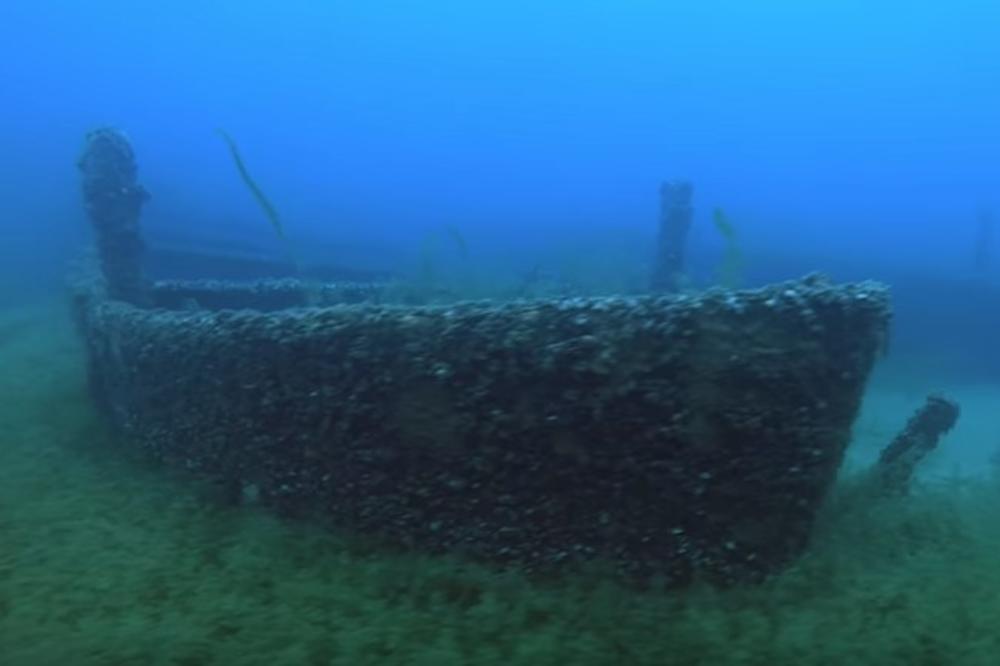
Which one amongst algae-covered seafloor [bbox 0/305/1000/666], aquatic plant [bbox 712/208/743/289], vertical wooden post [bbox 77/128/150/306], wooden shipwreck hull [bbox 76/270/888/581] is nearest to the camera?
algae-covered seafloor [bbox 0/305/1000/666]

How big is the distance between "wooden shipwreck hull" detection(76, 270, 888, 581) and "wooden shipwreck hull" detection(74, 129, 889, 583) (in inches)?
0.4

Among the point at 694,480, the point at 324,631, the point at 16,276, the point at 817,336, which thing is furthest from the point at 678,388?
the point at 16,276

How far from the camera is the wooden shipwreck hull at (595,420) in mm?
5047

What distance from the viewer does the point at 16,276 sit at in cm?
2161

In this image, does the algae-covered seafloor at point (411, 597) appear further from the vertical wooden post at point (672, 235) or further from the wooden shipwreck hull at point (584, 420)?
the vertical wooden post at point (672, 235)

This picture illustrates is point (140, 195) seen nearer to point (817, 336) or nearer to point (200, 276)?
point (200, 276)

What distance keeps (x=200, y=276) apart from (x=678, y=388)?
16436 millimetres

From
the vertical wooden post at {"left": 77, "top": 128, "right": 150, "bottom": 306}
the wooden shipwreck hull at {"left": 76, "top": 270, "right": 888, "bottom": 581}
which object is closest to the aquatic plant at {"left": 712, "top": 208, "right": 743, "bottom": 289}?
the wooden shipwreck hull at {"left": 76, "top": 270, "right": 888, "bottom": 581}

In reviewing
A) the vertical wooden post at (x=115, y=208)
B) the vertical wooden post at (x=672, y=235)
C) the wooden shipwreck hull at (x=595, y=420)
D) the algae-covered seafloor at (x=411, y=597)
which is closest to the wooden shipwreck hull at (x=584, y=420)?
the wooden shipwreck hull at (x=595, y=420)

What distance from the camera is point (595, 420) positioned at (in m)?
5.18

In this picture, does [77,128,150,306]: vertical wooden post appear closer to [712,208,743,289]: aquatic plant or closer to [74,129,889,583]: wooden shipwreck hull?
[74,129,889,583]: wooden shipwreck hull

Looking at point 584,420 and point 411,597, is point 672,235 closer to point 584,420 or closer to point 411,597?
point 584,420

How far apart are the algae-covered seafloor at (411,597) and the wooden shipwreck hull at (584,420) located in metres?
0.30

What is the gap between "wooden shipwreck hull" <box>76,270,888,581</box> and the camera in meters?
5.05
